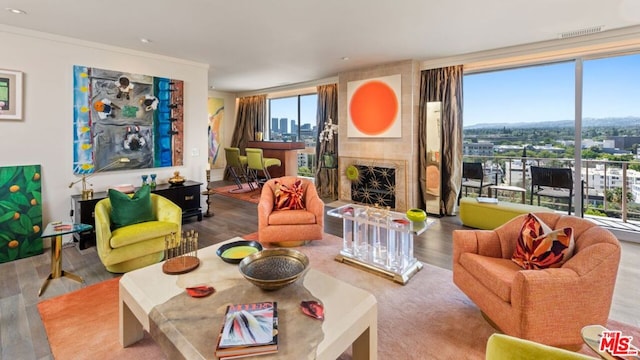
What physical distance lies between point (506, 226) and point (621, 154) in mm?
3258

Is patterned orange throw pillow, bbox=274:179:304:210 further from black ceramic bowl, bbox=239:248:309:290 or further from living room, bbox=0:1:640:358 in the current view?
living room, bbox=0:1:640:358

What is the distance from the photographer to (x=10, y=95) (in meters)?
3.55

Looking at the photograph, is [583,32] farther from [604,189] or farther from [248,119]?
[248,119]

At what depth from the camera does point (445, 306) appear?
2545 millimetres

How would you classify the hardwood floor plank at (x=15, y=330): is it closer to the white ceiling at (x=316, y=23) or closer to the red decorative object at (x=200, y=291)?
the red decorative object at (x=200, y=291)

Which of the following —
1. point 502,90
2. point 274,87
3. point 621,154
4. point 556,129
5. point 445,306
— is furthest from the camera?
point 274,87

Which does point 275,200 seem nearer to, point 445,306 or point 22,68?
point 445,306

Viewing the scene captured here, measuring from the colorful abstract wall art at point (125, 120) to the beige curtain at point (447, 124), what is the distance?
13.8 ft

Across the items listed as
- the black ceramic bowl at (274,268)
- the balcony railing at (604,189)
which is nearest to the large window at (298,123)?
the balcony railing at (604,189)

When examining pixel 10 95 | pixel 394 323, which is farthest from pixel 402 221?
pixel 10 95

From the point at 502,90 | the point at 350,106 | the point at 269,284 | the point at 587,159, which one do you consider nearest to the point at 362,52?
the point at 350,106

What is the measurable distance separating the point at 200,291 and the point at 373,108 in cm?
480

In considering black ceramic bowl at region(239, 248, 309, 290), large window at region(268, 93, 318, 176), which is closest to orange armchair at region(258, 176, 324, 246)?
black ceramic bowl at region(239, 248, 309, 290)

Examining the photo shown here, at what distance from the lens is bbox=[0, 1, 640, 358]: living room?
367 cm
